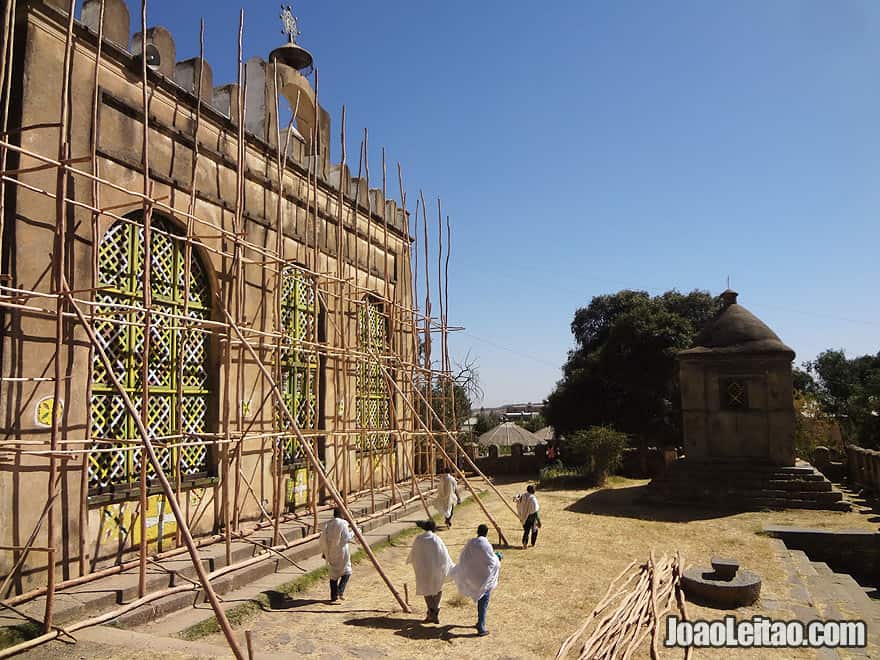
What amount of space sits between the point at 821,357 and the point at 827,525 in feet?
131

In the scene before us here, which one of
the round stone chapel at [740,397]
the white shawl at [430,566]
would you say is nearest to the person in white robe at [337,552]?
the white shawl at [430,566]

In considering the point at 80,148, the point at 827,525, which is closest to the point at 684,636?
the point at 827,525

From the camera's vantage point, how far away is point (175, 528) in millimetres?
8047

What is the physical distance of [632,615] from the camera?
19.8 feet

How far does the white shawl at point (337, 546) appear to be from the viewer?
7031 millimetres

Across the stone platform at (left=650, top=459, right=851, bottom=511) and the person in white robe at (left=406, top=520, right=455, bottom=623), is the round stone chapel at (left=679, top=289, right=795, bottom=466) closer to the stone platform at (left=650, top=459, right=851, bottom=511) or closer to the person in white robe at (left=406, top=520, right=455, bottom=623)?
the stone platform at (left=650, top=459, right=851, bottom=511)

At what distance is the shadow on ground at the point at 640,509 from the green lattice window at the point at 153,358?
8.32 meters

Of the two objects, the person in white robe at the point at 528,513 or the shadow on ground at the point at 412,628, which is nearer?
the shadow on ground at the point at 412,628

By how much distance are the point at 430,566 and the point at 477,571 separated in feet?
1.62

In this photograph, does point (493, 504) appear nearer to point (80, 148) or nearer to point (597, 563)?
point (597, 563)

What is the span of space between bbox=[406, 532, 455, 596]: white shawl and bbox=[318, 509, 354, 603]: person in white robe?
2.82 ft

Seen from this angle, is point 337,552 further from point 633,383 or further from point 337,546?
point 633,383

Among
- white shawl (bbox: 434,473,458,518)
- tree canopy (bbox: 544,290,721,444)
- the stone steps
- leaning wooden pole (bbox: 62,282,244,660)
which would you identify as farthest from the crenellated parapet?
tree canopy (bbox: 544,290,721,444)

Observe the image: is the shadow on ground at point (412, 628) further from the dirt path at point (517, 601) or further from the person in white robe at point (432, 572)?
the person in white robe at point (432, 572)
